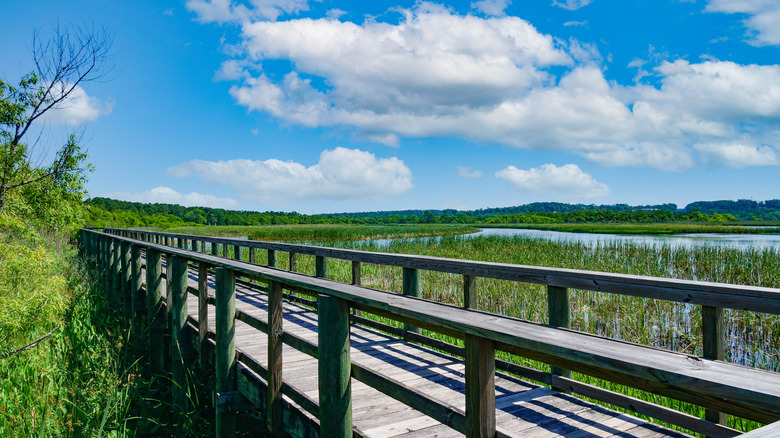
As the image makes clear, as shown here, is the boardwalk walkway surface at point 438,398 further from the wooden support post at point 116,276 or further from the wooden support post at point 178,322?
the wooden support post at point 116,276

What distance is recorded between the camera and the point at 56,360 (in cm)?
709

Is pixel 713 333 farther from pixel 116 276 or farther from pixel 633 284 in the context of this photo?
pixel 116 276

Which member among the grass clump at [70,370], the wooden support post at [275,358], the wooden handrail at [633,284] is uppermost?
the wooden handrail at [633,284]

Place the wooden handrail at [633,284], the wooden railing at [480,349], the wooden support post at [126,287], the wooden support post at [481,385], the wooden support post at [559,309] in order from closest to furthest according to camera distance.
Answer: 1. the wooden railing at [480,349]
2. the wooden support post at [481,385]
3. the wooden handrail at [633,284]
4. the wooden support post at [559,309]
5. the wooden support post at [126,287]

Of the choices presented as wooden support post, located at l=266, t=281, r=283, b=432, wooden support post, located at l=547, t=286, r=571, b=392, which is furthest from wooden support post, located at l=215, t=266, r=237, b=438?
wooden support post, located at l=547, t=286, r=571, b=392

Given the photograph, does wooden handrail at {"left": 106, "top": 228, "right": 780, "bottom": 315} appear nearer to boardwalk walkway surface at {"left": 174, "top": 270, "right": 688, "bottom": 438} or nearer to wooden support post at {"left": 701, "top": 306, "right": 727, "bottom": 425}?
wooden support post at {"left": 701, "top": 306, "right": 727, "bottom": 425}

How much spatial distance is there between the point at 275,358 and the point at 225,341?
39.9 inches

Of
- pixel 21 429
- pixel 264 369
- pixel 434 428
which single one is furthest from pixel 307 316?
pixel 434 428

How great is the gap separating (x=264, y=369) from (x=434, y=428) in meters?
1.58

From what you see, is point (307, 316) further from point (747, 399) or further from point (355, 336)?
point (747, 399)

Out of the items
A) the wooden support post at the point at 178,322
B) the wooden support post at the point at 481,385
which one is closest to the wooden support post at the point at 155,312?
the wooden support post at the point at 178,322

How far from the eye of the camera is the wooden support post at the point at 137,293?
26.5 ft

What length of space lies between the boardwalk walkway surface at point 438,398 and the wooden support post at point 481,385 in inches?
12.6

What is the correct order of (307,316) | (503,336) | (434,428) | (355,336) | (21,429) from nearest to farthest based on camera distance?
(503,336) → (434,428) → (21,429) → (355,336) → (307,316)
